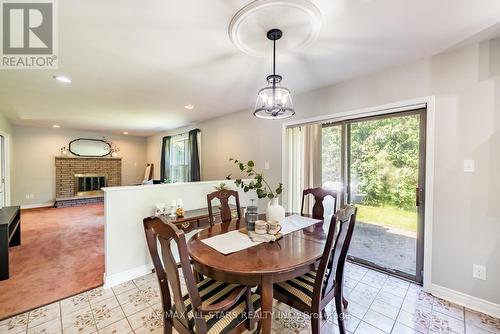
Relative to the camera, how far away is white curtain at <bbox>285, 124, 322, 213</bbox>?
→ 325cm

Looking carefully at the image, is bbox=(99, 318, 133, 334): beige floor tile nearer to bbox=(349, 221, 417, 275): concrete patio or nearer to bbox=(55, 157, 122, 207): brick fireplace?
bbox=(349, 221, 417, 275): concrete patio

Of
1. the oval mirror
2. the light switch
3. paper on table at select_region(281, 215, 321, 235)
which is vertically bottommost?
paper on table at select_region(281, 215, 321, 235)

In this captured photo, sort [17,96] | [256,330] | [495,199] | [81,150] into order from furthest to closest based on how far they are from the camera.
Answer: [81,150] → [17,96] → [495,199] → [256,330]

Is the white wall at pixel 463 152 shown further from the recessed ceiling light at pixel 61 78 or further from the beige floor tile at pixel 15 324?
the recessed ceiling light at pixel 61 78

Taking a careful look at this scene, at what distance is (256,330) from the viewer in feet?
5.29

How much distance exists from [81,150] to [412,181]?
28.6 feet

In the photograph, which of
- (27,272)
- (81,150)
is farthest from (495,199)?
(81,150)

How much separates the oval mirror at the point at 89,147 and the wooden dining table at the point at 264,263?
24.8 feet

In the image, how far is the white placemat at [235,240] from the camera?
4.87 ft

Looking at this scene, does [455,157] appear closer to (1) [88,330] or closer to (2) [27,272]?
(1) [88,330]

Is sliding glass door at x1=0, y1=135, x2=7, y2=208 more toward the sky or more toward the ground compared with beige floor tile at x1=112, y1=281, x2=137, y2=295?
more toward the sky

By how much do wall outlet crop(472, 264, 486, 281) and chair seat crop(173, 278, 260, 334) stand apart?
81.4 inches

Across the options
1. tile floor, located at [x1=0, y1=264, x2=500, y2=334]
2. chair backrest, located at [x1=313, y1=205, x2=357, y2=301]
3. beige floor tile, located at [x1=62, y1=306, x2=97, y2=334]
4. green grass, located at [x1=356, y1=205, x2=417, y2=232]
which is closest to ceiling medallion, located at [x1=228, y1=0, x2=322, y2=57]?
chair backrest, located at [x1=313, y1=205, x2=357, y2=301]

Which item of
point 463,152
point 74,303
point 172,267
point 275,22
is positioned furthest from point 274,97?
point 74,303
